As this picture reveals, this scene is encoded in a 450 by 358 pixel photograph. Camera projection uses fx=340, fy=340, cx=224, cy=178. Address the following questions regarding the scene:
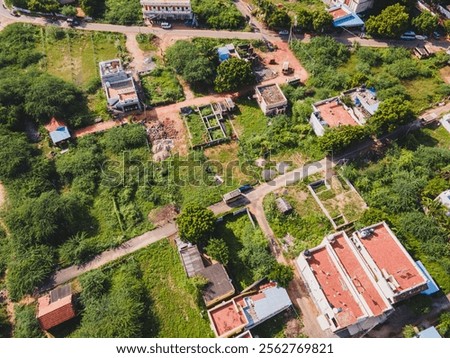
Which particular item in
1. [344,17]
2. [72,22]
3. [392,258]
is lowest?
[392,258]

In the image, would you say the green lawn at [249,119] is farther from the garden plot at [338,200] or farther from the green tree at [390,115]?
the green tree at [390,115]

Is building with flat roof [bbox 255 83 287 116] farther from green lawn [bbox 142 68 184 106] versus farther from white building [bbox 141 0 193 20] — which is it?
white building [bbox 141 0 193 20]

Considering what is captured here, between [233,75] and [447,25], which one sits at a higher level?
[447,25]

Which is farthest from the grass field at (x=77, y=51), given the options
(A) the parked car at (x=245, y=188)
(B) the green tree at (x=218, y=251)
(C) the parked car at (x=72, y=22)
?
(B) the green tree at (x=218, y=251)

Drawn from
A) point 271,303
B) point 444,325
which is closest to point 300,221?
point 271,303

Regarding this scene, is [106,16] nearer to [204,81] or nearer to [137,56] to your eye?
[137,56]

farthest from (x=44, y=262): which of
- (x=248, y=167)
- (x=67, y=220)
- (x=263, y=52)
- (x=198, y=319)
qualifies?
(x=263, y=52)

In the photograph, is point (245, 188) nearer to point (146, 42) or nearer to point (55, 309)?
point (55, 309)

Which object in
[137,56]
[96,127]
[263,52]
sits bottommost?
[96,127]
